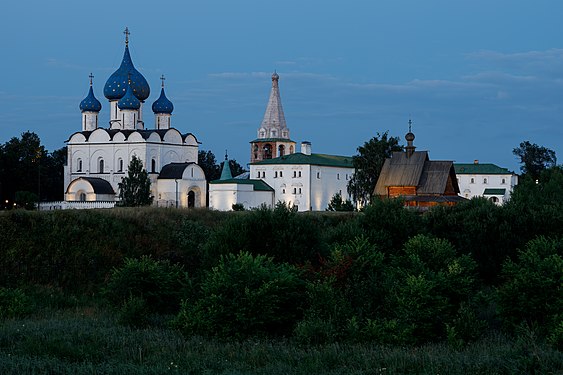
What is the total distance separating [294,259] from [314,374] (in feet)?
23.5

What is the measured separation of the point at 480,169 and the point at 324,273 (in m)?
75.0

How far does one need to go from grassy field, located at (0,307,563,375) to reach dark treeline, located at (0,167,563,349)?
0.59 m

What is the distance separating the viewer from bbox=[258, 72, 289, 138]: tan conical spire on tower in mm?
81812

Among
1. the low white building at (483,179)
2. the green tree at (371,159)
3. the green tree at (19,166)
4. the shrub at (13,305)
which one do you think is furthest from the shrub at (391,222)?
the low white building at (483,179)

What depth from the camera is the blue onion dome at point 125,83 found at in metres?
70.9

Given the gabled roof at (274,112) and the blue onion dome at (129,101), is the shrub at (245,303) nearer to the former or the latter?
the blue onion dome at (129,101)

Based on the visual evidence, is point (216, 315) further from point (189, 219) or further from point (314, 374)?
point (189, 219)

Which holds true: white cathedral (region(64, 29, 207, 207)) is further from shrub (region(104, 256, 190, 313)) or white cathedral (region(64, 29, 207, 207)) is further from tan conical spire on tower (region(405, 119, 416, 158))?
shrub (region(104, 256, 190, 313))

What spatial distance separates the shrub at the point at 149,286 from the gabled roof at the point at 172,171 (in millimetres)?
50028

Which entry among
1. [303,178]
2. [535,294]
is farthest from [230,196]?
[535,294]

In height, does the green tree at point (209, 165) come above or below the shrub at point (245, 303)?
above

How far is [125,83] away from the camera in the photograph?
70.9 m

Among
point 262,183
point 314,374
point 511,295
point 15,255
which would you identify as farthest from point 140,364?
point 262,183

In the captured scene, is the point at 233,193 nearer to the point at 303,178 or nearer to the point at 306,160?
the point at 303,178
